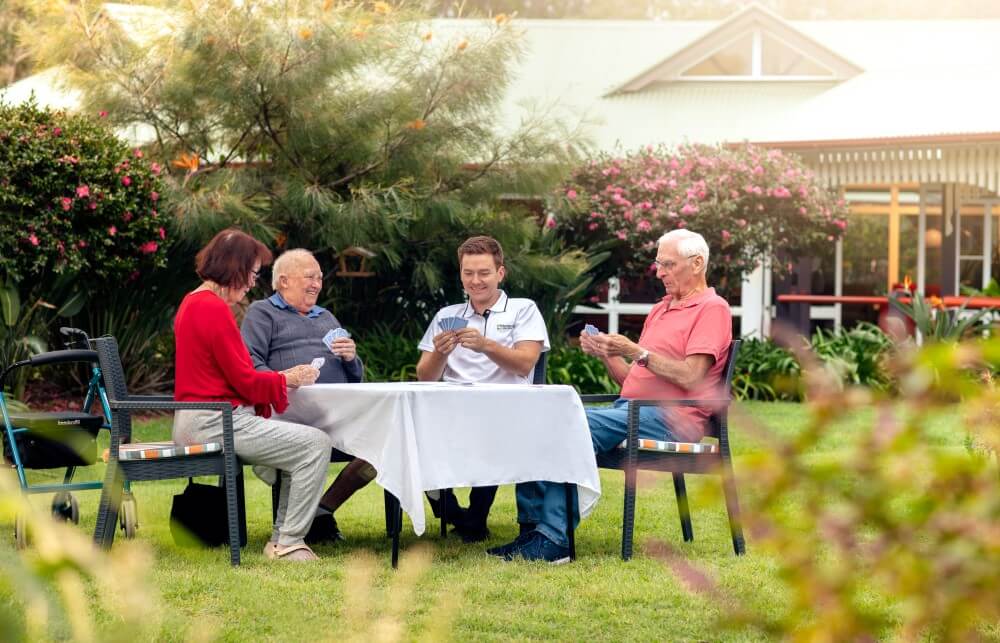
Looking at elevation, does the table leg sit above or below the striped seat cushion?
below

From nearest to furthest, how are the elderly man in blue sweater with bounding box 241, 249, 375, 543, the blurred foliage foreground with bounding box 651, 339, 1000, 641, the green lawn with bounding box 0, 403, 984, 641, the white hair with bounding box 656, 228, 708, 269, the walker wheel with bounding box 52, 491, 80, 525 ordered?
1. the blurred foliage foreground with bounding box 651, 339, 1000, 641
2. the green lawn with bounding box 0, 403, 984, 641
3. the white hair with bounding box 656, 228, 708, 269
4. the elderly man in blue sweater with bounding box 241, 249, 375, 543
5. the walker wheel with bounding box 52, 491, 80, 525

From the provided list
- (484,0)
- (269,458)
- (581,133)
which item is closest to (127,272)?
(581,133)

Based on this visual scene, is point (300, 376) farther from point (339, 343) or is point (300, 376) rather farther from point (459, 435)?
point (459, 435)

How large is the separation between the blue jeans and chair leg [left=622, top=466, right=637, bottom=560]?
0.20 m

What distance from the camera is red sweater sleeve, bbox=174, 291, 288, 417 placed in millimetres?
5113

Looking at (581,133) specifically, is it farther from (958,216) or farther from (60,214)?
(958,216)

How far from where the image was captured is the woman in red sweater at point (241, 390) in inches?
202

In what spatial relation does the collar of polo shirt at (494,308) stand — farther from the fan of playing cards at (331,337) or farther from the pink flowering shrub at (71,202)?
the pink flowering shrub at (71,202)

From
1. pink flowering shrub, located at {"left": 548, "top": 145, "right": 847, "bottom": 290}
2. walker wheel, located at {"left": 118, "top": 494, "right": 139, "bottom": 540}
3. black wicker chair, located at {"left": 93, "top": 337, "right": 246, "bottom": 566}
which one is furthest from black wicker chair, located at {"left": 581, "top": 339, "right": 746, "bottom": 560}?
pink flowering shrub, located at {"left": 548, "top": 145, "right": 847, "bottom": 290}

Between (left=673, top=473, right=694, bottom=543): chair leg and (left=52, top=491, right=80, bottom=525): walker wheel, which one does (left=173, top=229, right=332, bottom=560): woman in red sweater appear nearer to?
(left=52, top=491, right=80, bottom=525): walker wheel

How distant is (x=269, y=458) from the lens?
17.2 feet

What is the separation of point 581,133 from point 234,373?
765 centimetres

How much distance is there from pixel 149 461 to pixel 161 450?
0.20ft

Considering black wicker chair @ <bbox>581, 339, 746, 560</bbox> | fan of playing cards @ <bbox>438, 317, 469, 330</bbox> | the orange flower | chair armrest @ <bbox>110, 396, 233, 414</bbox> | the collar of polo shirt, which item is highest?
the orange flower
